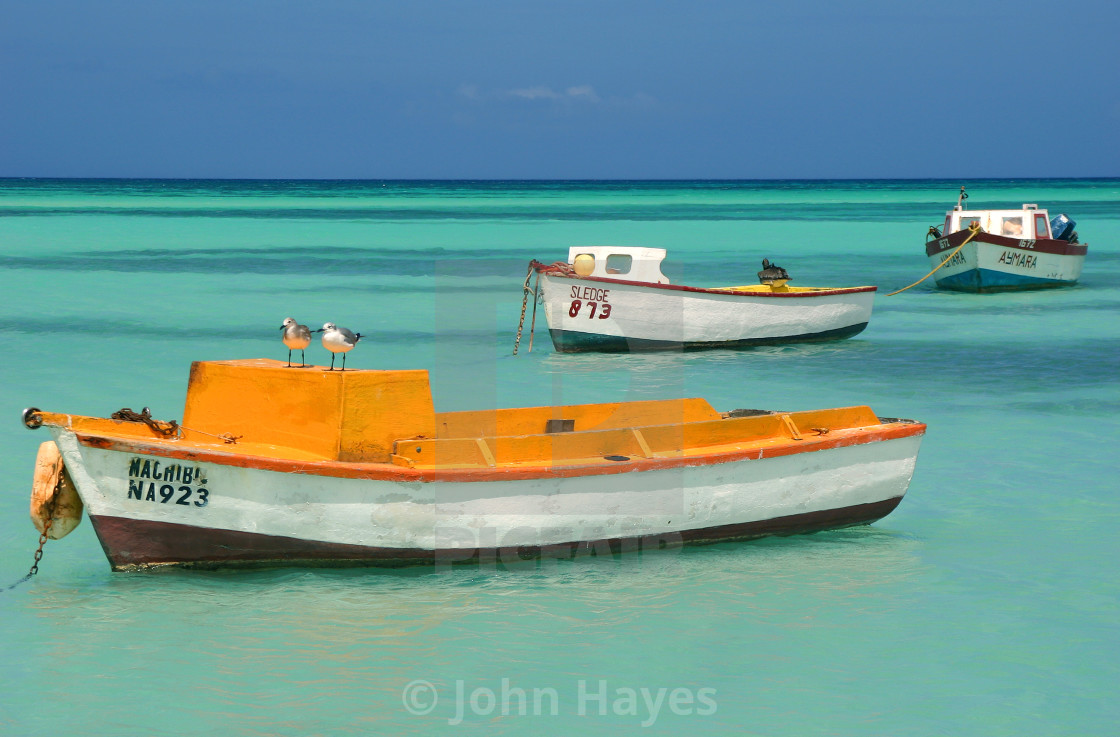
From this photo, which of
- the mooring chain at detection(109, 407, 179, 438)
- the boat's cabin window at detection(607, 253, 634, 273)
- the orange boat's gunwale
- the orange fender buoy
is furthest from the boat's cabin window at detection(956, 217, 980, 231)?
the orange fender buoy

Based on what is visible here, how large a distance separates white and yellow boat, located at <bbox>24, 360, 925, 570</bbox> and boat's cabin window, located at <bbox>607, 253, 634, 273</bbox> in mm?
9012

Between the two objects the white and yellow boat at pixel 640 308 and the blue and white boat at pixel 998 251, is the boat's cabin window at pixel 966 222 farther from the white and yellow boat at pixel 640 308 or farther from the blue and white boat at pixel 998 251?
the white and yellow boat at pixel 640 308

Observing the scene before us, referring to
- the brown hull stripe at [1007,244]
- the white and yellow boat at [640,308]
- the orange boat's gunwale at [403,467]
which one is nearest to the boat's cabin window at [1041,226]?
the brown hull stripe at [1007,244]

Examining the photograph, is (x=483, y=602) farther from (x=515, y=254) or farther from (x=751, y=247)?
(x=751, y=247)

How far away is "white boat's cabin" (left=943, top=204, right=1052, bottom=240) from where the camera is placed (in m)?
26.7

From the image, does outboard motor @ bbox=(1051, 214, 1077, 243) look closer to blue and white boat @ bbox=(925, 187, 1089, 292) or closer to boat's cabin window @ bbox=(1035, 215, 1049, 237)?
blue and white boat @ bbox=(925, 187, 1089, 292)

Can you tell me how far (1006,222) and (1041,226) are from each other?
97 cm

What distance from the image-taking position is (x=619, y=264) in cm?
1755

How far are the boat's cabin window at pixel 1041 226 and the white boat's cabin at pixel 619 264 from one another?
13893 millimetres

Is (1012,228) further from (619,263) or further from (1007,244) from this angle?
(619,263)

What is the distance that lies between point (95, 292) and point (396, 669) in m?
22.7

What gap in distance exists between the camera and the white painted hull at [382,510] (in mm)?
7082

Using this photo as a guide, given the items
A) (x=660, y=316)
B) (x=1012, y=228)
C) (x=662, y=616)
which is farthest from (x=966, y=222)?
(x=662, y=616)

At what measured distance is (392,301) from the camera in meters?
25.8
